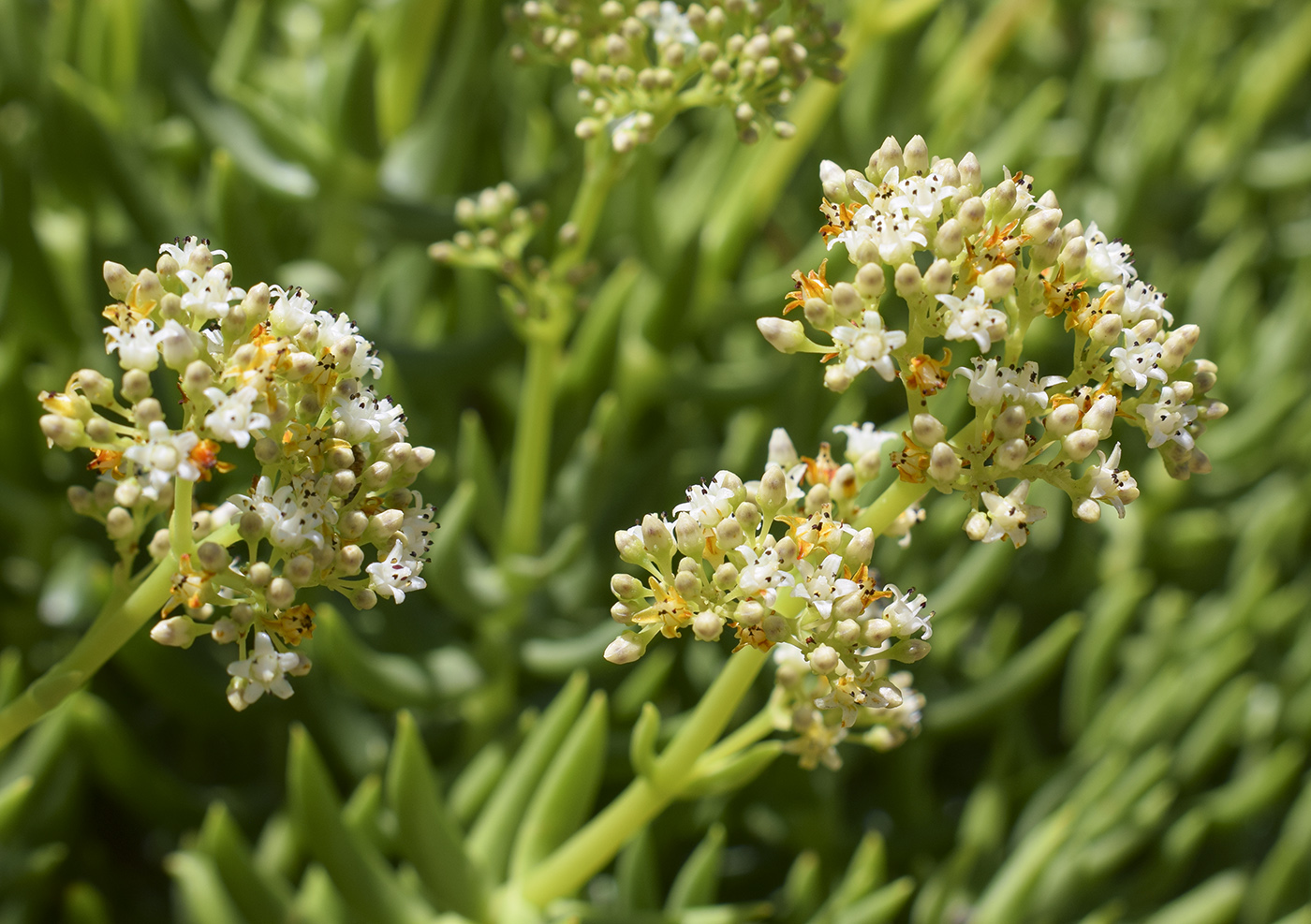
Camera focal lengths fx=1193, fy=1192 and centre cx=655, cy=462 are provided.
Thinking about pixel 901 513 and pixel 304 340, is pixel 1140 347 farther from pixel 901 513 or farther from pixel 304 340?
pixel 304 340

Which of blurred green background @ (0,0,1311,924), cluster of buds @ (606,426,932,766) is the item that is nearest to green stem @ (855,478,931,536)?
cluster of buds @ (606,426,932,766)

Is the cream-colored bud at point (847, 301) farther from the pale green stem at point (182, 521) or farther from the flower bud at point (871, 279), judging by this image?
the pale green stem at point (182, 521)

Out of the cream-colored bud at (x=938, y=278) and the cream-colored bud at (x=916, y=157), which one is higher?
the cream-colored bud at (x=916, y=157)

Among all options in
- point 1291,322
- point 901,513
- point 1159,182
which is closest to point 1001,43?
point 1159,182

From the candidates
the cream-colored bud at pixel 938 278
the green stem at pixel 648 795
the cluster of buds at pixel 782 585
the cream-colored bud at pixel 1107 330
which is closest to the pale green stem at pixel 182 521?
the cluster of buds at pixel 782 585

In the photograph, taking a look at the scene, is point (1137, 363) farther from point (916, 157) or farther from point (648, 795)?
point (648, 795)
